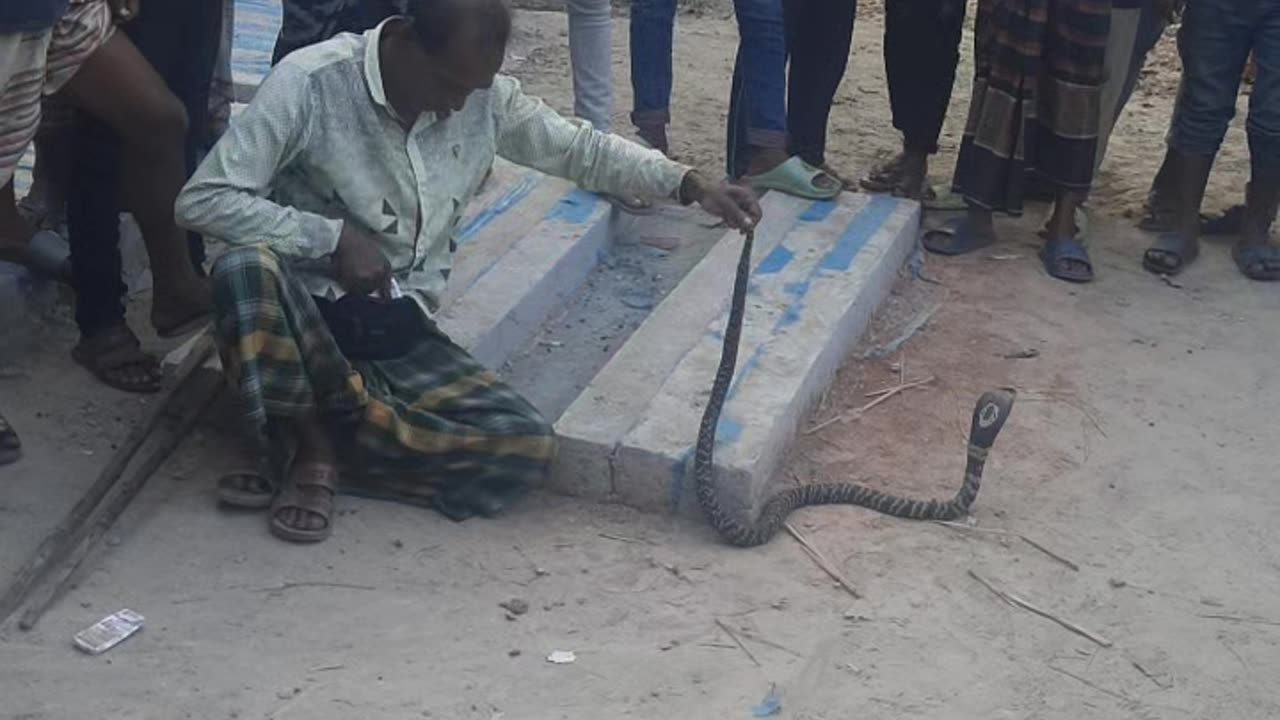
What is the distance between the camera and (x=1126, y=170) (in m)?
6.96

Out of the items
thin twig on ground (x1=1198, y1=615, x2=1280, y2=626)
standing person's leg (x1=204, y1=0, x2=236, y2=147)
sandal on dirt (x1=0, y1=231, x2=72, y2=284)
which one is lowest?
thin twig on ground (x1=1198, y1=615, x2=1280, y2=626)

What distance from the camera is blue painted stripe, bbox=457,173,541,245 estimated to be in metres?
5.38

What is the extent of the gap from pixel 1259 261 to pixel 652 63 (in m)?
2.15

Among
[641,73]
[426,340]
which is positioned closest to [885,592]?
[426,340]

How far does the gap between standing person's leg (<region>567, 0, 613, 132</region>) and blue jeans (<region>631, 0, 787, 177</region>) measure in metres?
0.21

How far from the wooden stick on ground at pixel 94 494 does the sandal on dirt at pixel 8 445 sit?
0.23 m

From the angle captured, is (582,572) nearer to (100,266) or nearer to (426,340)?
(426,340)

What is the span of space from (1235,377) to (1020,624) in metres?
1.73

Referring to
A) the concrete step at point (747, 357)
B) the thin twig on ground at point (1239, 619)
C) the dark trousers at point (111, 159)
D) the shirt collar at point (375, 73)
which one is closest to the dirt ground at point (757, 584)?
the thin twig on ground at point (1239, 619)

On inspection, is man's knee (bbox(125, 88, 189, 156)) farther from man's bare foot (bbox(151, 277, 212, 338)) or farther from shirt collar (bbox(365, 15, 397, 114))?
shirt collar (bbox(365, 15, 397, 114))

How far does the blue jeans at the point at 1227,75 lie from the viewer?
5723 millimetres

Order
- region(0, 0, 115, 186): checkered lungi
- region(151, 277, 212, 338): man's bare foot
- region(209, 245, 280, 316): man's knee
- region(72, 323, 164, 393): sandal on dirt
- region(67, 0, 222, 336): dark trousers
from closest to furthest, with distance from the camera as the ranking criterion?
region(0, 0, 115, 186): checkered lungi → region(209, 245, 280, 316): man's knee → region(67, 0, 222, 336): dark trousers → region(72, 323, 164, 393): sandal on dirt → region(151, 277, 212, 338): man's bare foot

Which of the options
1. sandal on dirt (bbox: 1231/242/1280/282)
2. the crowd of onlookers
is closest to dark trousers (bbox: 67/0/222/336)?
the crowd of onlookers

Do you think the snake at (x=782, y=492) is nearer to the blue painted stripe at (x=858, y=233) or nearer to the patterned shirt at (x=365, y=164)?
the patterned shirt at (x=365, y=164)
